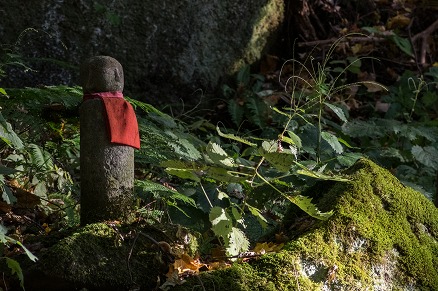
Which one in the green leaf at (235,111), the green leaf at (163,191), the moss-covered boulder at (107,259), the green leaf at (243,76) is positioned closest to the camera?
the moss-covered boulder at (107,259)

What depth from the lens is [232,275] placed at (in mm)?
2748

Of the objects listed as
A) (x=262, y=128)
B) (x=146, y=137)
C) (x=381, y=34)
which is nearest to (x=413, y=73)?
(x=381, y=34)

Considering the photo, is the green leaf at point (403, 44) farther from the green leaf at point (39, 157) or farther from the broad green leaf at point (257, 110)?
the green leaf at point (39, 157)

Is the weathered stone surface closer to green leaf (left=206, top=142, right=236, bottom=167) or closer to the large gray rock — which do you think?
green leaf (left=206, top=142, right=236, bottom=167)

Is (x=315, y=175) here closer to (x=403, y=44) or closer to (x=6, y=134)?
(x=6, y=134)

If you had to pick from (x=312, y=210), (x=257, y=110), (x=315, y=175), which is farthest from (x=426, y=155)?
(x=312, y=210)

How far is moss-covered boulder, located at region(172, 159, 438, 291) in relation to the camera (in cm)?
279

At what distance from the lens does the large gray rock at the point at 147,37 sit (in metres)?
5.80

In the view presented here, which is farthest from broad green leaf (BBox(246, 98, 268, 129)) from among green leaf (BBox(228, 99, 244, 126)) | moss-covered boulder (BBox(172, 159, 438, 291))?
moss-covered boulder (BBox(172, 159, 438, 291))

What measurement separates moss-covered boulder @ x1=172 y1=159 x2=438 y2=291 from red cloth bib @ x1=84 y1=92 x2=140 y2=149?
0.69 metres

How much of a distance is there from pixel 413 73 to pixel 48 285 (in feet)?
18.3

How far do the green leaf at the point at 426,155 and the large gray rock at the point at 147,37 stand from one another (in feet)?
6.65

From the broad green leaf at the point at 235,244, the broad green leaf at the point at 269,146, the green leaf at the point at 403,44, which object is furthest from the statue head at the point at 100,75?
the green leaf at the point at 403,44

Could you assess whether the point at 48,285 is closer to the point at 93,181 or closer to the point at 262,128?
the point at 93,181
